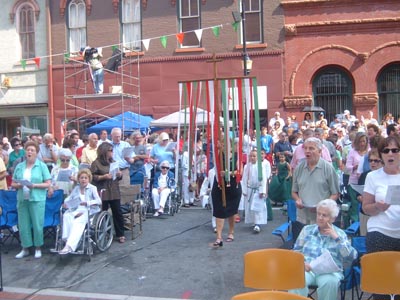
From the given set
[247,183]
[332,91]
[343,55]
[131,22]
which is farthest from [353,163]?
[131,22]

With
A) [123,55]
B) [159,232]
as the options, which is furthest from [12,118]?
[159,232]

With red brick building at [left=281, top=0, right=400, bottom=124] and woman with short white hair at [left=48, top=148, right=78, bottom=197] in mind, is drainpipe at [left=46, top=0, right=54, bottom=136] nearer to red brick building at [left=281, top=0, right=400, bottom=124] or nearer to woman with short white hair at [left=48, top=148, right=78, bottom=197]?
red brick building at [left=281, top=0, right=400, bottom=124]

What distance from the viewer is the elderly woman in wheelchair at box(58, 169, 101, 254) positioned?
24.3ft

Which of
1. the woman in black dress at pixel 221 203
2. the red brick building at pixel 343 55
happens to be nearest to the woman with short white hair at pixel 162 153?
the woman in black dress at pixel 221 203

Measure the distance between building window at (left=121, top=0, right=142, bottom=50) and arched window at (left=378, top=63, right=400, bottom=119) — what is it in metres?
9.38

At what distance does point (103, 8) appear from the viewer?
2084 centimetres

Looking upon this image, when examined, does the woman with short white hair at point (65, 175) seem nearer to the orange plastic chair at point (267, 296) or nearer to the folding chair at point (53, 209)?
the folding chair at point (53, 209)

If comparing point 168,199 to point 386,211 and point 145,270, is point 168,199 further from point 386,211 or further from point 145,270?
point 386,211

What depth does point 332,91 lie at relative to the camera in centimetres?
1917

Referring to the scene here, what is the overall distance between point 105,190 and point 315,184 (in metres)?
3.59

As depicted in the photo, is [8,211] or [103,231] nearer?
[103,231]

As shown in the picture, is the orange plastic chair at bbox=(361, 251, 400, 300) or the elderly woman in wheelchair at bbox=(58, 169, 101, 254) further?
the elderly woman in wheelchair at bbox=(58, 169, 101, 254)

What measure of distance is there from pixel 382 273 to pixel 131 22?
18.0 meters

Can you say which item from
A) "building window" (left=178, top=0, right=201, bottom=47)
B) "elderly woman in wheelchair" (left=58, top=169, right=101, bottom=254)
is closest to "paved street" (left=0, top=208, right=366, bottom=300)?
"elderly woman in wheelchair" (left=58, top=169, right=101, bottom=254)
